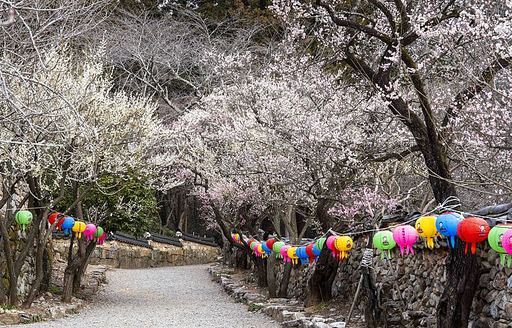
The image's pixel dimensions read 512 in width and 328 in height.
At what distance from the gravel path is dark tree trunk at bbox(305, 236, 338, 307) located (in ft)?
2.92

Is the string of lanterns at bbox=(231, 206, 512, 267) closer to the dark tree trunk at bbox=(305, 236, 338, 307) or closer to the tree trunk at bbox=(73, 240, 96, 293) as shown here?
the dark tree trunk at bbox=(305, 236, 338, 307)

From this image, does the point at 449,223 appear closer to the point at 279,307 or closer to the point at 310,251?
the point at 310,251

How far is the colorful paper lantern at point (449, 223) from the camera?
6020 mm

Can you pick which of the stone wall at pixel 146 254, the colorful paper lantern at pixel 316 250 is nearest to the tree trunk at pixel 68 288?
the colorful paper lantern at pixel 316 250

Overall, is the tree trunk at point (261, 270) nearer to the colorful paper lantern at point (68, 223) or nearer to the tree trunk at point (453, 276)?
the colorful paper lantern at point (68, 223)

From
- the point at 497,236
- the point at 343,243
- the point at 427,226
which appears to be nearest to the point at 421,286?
the point at 343,243

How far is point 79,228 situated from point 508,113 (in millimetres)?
8300

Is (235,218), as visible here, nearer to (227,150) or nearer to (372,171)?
(227,150)

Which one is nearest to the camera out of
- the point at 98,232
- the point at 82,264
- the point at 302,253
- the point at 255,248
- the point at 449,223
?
the point at 449,223

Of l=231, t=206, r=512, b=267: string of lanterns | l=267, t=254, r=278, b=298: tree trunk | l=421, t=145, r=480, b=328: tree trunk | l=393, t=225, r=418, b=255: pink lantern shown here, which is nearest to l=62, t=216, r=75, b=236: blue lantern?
l=267, t=254, r=278, b=298: tree trunk

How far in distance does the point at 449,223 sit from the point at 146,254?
18.2 metres

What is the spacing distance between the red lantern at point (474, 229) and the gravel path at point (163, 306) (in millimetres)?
5153

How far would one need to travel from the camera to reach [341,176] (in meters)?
10.4

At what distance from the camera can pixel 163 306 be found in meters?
13.4
